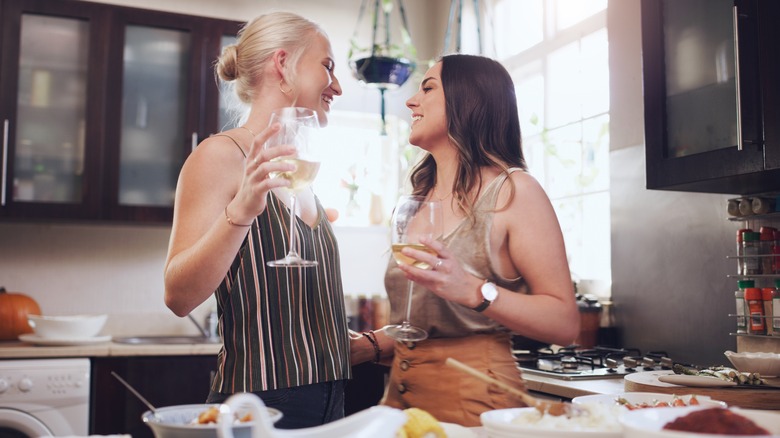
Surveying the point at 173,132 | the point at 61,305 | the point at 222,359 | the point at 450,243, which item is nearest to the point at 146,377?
the point at 61,305

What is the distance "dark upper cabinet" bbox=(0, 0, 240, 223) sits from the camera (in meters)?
3.43

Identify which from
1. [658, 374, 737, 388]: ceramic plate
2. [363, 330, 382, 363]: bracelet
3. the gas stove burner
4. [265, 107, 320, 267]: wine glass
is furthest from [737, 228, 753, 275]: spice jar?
[265, 107, 320, 267]: wine glass

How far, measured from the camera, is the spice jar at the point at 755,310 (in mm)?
2188

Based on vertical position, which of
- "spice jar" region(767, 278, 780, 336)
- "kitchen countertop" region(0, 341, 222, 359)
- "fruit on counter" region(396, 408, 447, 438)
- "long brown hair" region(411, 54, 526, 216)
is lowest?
"kitchen countertop" region(0, 341, 222, 359)

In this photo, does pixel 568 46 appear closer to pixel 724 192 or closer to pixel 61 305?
pixel 724 192

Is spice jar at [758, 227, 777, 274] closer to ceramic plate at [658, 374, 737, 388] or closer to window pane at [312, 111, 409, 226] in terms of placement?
ceramic plate at [658, 374, 737, 388]

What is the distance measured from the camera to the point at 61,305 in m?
3.83

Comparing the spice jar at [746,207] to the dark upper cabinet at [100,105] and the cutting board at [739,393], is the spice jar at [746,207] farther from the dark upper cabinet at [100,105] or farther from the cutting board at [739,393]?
the dark upper cabinet at [100,105]

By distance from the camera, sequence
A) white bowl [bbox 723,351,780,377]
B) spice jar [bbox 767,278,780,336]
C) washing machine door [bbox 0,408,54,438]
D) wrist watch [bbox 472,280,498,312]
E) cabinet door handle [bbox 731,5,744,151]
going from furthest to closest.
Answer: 1. washing machine door [bbox 0,408,54,438]
2. spice jar [bbox 767,278,780,336]
3. cabinet door handle [bbox 731,5,744,151]
4. white bowl [bbox 723,351,780,377]
5. wrist watch [bbox 472,280,498,312]

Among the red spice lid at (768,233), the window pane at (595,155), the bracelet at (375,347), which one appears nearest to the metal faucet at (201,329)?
the window pane at (595,155)

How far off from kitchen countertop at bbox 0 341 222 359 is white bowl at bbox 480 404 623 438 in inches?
99.0

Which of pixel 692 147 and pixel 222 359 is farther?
pixel 692 147

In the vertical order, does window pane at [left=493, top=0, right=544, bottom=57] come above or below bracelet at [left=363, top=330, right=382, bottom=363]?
above

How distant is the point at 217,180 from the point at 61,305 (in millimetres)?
2828
